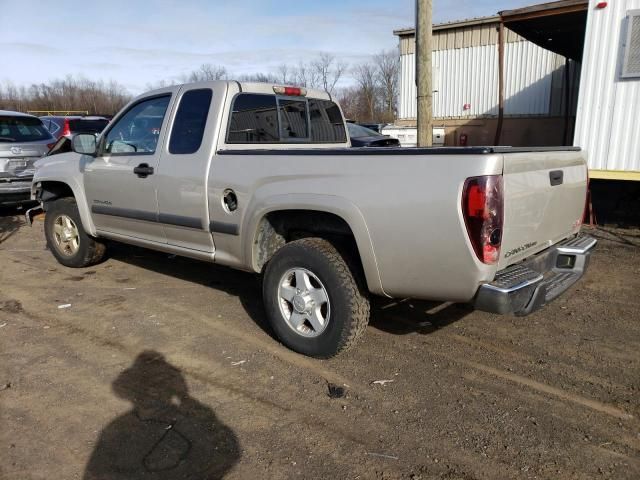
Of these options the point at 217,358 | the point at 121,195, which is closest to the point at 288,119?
the point at 121,195

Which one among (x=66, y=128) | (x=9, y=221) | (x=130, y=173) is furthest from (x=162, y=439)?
(x=66, y=128)

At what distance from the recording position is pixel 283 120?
4746 mm

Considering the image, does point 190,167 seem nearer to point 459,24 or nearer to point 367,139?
point 367,139

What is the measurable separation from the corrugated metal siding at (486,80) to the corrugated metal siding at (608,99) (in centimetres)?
897

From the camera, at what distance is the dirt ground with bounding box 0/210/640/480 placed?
2648 mm

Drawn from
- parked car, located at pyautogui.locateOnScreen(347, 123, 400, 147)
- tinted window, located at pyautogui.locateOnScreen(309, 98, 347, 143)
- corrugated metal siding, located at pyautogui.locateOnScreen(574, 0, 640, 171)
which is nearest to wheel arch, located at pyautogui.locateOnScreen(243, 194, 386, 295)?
tinted window, located at pyautogui.locateOnScreen(309, 98, 347, 143)

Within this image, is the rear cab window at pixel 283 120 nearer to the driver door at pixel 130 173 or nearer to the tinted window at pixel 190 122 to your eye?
the tinted window at pixel 190 122

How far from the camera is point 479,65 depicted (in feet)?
57.1

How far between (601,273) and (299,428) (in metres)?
4.30

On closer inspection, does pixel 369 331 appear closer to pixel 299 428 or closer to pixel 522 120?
pixel 299 428

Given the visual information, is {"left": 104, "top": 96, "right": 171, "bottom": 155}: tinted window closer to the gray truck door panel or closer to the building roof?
the gray truck door panel

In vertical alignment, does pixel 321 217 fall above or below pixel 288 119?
below

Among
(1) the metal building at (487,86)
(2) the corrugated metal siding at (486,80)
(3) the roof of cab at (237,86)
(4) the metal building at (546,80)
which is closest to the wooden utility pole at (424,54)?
(4) the metal building at (546,80)

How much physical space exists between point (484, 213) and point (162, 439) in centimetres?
211
